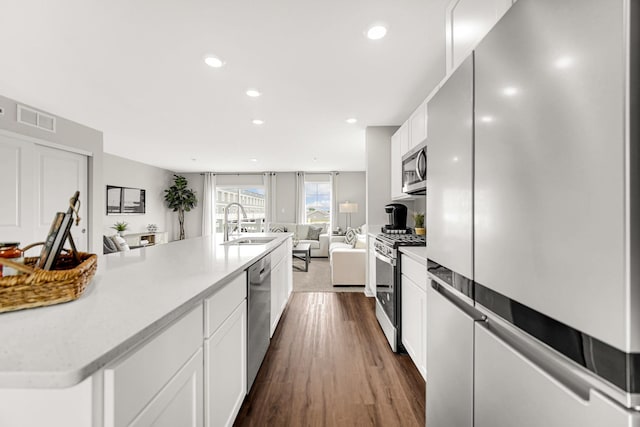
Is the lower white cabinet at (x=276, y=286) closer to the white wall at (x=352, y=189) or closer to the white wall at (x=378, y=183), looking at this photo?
the white wall at (x=378, y=183)

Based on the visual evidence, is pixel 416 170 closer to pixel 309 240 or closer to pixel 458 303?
pixel 458 303

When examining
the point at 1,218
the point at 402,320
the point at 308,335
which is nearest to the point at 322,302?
the point at 308,335

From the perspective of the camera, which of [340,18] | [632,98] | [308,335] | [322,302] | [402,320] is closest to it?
[632,98]

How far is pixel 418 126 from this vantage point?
2.51 metres

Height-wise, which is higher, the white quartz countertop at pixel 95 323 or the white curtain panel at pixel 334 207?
the white curtain panel at pixel 334 207

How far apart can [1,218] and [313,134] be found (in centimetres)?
390

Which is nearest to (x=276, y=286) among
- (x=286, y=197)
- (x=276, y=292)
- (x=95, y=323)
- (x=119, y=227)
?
(x=276, y=292)

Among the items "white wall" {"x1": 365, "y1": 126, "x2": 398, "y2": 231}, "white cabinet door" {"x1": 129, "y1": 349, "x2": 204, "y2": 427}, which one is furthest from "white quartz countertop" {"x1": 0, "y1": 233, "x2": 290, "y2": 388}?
"white wall" {"x1": 365, "y1": 126, "x2": 398, "y2": 231}

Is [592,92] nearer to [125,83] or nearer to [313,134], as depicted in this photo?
[125,83]

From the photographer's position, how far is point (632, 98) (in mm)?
387

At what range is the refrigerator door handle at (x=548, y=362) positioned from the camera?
1.55ft

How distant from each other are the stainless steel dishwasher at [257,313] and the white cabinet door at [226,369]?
8 centimetres

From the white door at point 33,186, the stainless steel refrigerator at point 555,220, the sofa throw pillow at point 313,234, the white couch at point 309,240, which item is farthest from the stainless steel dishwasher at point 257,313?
the sofa throw pillow at point 313,234

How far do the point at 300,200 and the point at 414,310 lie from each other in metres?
6.74
